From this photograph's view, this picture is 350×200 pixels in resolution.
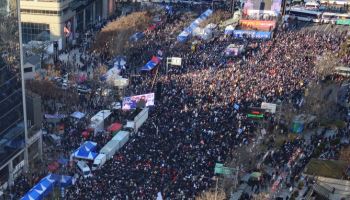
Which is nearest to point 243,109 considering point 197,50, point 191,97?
point 191,97

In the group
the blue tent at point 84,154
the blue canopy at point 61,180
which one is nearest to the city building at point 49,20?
the blue tent at point 84,154

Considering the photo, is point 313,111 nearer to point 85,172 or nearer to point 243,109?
point 243,109

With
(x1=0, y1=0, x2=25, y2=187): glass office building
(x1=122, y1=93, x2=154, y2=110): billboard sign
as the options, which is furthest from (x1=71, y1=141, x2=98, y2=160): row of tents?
(x1=122, y1=93, x2=154, y2=110): billboard sign

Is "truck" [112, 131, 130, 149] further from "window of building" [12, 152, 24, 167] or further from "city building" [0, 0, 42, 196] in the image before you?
"window of building" [12, 152, 24, 167]

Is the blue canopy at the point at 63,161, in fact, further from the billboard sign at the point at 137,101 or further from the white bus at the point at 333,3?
the white bus at the point at 333,3

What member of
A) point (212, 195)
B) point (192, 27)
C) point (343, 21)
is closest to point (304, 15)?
point (343, 21)
